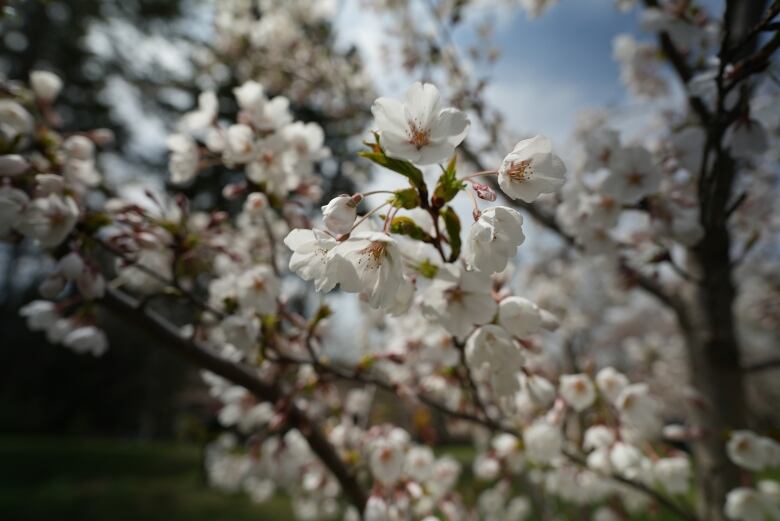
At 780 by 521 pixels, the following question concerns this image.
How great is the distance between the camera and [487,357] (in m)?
0.98

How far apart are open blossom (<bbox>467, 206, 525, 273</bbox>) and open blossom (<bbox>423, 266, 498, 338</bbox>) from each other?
0.27ft

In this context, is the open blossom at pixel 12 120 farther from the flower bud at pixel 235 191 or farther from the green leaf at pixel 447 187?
the green leaf at pixel 447 187

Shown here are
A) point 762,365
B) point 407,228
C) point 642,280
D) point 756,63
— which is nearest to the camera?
point 407,228

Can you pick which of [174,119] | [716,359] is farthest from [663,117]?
[174,119]

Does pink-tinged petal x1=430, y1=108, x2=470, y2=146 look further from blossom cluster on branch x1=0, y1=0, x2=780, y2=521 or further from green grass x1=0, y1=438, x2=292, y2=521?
green grass x1=0, y1=438, x2=292, y2=521

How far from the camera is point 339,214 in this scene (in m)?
0.77

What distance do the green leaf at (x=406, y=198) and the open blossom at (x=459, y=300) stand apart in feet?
0.52

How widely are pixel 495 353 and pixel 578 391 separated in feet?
1.94

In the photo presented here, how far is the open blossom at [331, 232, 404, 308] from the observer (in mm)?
796

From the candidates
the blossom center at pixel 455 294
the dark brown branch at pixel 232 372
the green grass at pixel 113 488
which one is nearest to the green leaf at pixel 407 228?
the blossom center at pixel 455 294

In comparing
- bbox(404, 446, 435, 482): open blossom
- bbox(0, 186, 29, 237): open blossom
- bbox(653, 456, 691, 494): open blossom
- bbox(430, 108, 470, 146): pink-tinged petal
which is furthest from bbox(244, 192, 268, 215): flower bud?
bbox(653, 456, 691, 494): open blossom

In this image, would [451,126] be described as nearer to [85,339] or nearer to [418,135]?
[418,135]

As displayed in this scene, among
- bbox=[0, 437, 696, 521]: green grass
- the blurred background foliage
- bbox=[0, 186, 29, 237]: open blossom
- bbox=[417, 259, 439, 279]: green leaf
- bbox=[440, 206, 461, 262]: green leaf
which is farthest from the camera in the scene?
the blurred background foliage

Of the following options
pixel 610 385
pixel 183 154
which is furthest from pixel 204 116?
pixel 610 385
